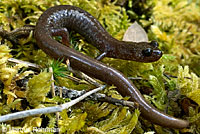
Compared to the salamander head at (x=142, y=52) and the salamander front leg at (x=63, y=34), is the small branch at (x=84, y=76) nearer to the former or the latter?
the salamander front leg at (x=63, y=34)

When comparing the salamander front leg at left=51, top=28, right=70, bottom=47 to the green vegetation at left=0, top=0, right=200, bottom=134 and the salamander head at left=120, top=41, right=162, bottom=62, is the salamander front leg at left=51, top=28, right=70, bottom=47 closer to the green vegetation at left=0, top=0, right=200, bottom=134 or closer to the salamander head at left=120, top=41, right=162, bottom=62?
the green vegetation at left=0, top=0, right=200, bottom=134

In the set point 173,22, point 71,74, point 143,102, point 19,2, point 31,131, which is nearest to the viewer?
point 31,131

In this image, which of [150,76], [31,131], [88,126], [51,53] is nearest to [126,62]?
[150,76]

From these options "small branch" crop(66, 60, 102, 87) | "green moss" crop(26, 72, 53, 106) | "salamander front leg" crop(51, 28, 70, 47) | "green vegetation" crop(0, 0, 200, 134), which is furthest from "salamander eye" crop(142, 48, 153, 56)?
"green moss" crop(26, 72, 53, 106)

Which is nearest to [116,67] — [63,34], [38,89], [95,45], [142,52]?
[142,52]

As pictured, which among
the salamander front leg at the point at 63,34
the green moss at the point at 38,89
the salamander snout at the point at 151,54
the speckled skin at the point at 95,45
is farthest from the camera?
Result: the salamander front leg at the point at 63,34

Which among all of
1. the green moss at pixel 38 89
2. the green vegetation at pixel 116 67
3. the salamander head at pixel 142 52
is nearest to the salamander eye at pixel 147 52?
the salamander head at pixel 142 52

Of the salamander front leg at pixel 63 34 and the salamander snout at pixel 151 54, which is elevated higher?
the salamander front leg at pixel 63 34

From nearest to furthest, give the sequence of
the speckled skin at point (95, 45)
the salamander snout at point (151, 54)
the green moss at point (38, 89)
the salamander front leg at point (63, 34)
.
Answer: the green moss at point (38, 89) < the speckled skin at point (95, 45) < the salamander snout at point (151, 54) < the salamander front leg at point (63, 34)

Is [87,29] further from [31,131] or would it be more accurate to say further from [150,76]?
[31,131]
